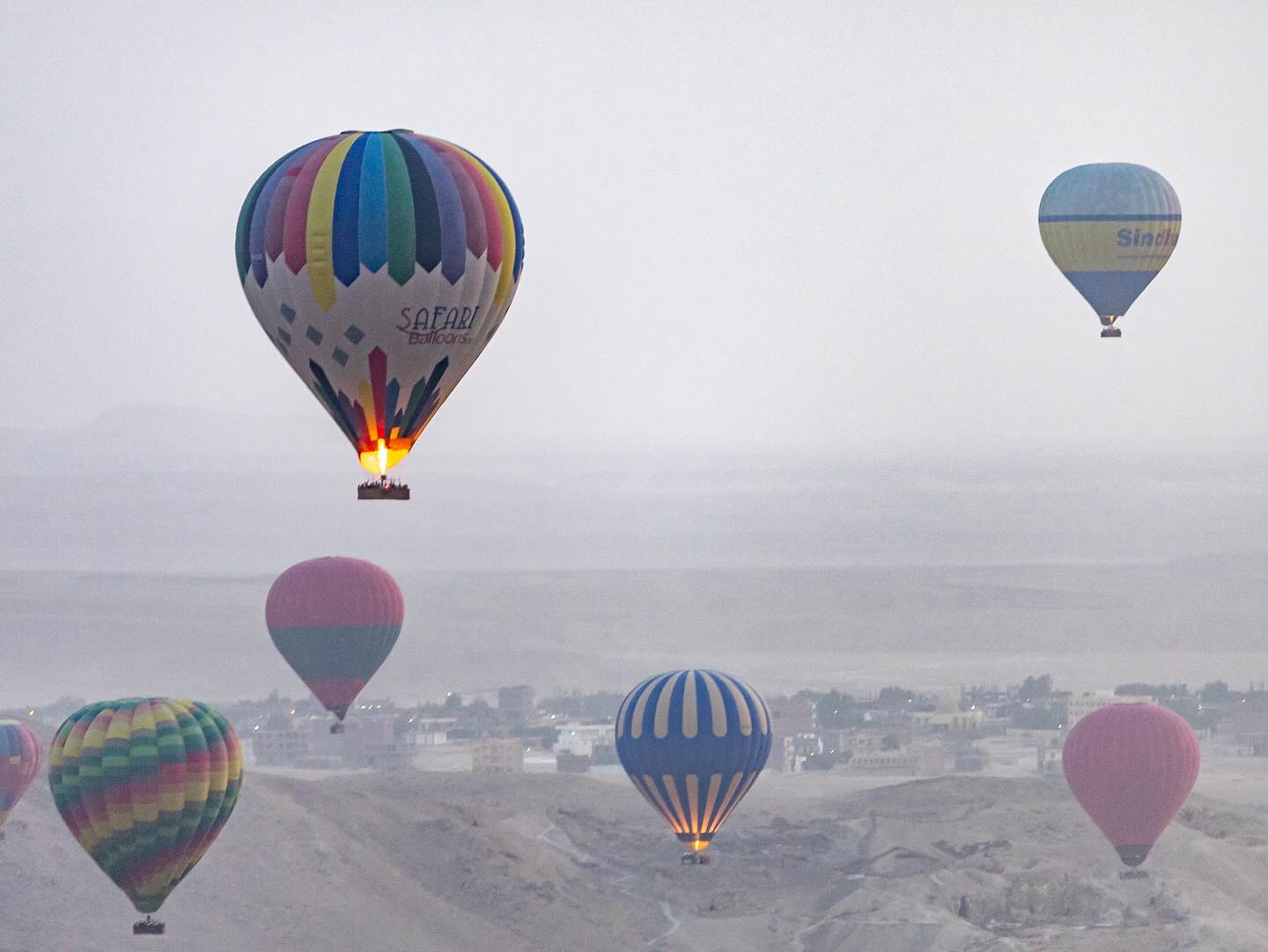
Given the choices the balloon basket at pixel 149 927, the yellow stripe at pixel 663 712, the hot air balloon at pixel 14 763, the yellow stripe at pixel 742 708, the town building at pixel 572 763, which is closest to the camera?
the balloon basket at pixel 149 927

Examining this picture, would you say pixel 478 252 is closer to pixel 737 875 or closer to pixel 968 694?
pixel 737 875

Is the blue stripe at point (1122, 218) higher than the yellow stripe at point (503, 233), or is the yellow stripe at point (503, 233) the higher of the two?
the blue stripe at point (1122, 218)

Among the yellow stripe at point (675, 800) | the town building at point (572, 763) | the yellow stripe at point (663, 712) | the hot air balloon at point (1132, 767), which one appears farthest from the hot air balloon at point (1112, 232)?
the town building at point (572, 763)

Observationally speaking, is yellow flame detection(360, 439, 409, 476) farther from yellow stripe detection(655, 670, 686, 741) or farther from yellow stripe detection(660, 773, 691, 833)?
yellow stripe detection(660, 773, 691, 833)

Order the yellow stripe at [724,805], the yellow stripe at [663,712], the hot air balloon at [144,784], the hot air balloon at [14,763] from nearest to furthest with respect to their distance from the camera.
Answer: the hot air balloon at [144,784]
the yellow stripe at [663,712]
the yellow stripe at [724,805]
the hot air balloon at [14,763]

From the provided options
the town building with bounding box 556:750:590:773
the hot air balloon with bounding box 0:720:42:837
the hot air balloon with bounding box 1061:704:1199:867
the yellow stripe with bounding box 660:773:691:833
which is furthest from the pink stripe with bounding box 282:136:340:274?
the town building with bounding box 556:750:590:773

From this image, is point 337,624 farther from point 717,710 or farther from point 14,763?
point 717,710

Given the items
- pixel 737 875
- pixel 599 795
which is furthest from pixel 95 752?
pixel 599 795

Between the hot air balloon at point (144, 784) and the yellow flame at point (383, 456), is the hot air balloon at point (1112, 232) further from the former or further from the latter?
the yellow flame at point (383, 456)
